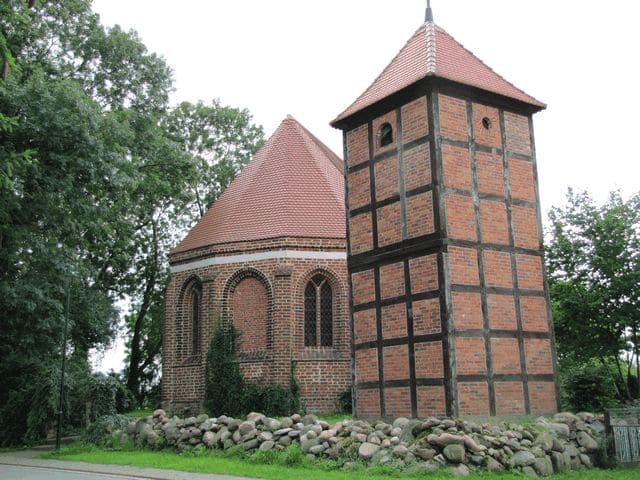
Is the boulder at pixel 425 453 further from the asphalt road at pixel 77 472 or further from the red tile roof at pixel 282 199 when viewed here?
the red tile roof at pixel 282 199

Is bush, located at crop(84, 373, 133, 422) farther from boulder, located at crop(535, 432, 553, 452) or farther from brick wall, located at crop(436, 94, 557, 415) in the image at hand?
boulder, located at crop(535, 432, 553, 452)

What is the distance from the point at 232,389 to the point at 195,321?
340 centimetres

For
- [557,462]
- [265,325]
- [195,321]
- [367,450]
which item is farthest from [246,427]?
[195,321]

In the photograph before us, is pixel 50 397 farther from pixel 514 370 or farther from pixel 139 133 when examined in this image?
pixel 514 370

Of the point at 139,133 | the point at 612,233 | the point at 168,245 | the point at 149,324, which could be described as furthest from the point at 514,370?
the point at 149,324

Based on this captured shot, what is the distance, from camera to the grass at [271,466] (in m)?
10.1

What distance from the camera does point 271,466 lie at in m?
11.6

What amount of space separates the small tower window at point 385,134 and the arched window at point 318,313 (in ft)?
22.3

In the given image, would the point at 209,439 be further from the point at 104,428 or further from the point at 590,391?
the point at 590,391

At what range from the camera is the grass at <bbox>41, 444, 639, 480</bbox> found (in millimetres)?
10141

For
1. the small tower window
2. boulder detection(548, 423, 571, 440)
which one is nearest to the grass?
boulder detection(548, 423, 571, 440)

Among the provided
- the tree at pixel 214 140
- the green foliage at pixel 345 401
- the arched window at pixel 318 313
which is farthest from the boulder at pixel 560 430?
the tree at pixel 214 140

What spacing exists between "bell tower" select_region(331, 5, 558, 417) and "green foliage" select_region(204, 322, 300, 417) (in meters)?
5.16

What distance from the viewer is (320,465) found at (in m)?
11.3
